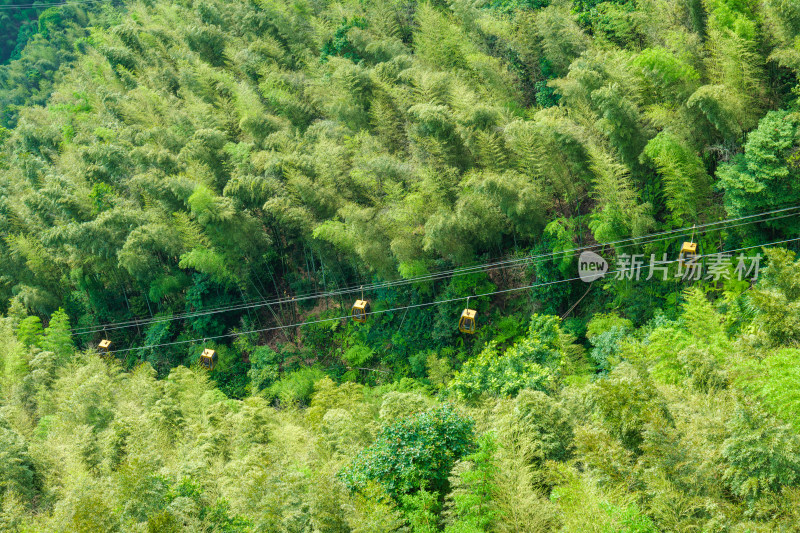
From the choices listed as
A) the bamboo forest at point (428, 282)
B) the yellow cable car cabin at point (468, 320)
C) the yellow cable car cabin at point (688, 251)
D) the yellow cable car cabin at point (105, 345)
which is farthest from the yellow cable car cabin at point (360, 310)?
the yellow cable car cabin at point (105, 345)

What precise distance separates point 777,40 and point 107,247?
69.9ft

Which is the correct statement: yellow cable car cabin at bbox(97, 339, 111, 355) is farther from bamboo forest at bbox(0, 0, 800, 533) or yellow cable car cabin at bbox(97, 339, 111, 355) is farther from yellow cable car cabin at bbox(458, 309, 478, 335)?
yellow cable car cabin at bbox(458, 309, 478, 335)

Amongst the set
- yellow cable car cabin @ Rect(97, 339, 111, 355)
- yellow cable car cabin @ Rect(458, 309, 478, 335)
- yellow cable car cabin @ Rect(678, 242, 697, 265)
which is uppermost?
yellow cable car cabin @ Rect(678, 242, 697, 265)

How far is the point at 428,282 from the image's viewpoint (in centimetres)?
1842

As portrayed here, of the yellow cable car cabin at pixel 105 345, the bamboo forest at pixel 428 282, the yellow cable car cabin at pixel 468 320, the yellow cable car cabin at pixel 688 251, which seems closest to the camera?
the bamboo forest at pixel 428 282

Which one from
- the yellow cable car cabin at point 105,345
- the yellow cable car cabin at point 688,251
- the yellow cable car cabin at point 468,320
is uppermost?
the yellow cable car cabin at point 688,251

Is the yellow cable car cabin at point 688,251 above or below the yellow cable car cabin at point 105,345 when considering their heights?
above

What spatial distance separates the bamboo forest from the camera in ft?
31.9

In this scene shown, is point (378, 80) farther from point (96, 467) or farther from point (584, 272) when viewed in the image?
point (96, 467)

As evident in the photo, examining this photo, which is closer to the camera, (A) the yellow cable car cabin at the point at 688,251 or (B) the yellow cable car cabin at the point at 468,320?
(A) the yellow cable car cabin at the point at 688,251

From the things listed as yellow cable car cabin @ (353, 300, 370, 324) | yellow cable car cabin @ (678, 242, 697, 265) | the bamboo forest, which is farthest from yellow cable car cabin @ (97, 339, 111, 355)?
yellow cable car cabin @ (678, 242, 697, 265)

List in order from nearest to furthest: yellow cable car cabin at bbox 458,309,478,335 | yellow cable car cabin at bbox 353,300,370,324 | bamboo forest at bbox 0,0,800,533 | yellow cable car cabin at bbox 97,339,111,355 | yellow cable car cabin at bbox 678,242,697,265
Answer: bamboo forest at bbox 0,0,800,533 → yellow cable car cabin at bbox 678,242,697,265 → yellow cable car cabin at bbox 458,309,478,335 → yellow cable car cabin at bbox 353,300,370,324 → yellow cable car cabin at bbox 97,339,111,355

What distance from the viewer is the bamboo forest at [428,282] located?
973 centimetres

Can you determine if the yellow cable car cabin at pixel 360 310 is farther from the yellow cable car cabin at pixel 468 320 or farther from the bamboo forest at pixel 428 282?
A: the yellow cable car cabin at pixel 468 320
